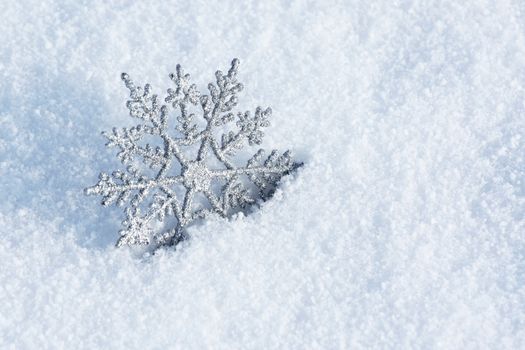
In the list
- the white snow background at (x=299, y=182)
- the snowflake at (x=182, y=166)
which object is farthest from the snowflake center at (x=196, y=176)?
the white snow background at (x=299, y=182)

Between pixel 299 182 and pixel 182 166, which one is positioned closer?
pixel 182 166

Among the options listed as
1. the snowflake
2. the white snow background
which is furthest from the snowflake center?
the white snow background

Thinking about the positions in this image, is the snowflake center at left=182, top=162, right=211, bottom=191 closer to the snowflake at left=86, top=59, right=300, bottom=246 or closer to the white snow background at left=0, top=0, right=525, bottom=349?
the snowflake at left=86, top=59, right=300, bottom=246

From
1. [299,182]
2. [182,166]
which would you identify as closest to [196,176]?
[182,166]

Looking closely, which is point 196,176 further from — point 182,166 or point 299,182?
point 299,182

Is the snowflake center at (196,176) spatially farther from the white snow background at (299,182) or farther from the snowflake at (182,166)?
the white snow background at (299,182)

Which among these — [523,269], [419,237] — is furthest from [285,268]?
[523,269]

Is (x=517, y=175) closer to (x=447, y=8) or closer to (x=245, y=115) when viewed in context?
(x=447, y=8)
